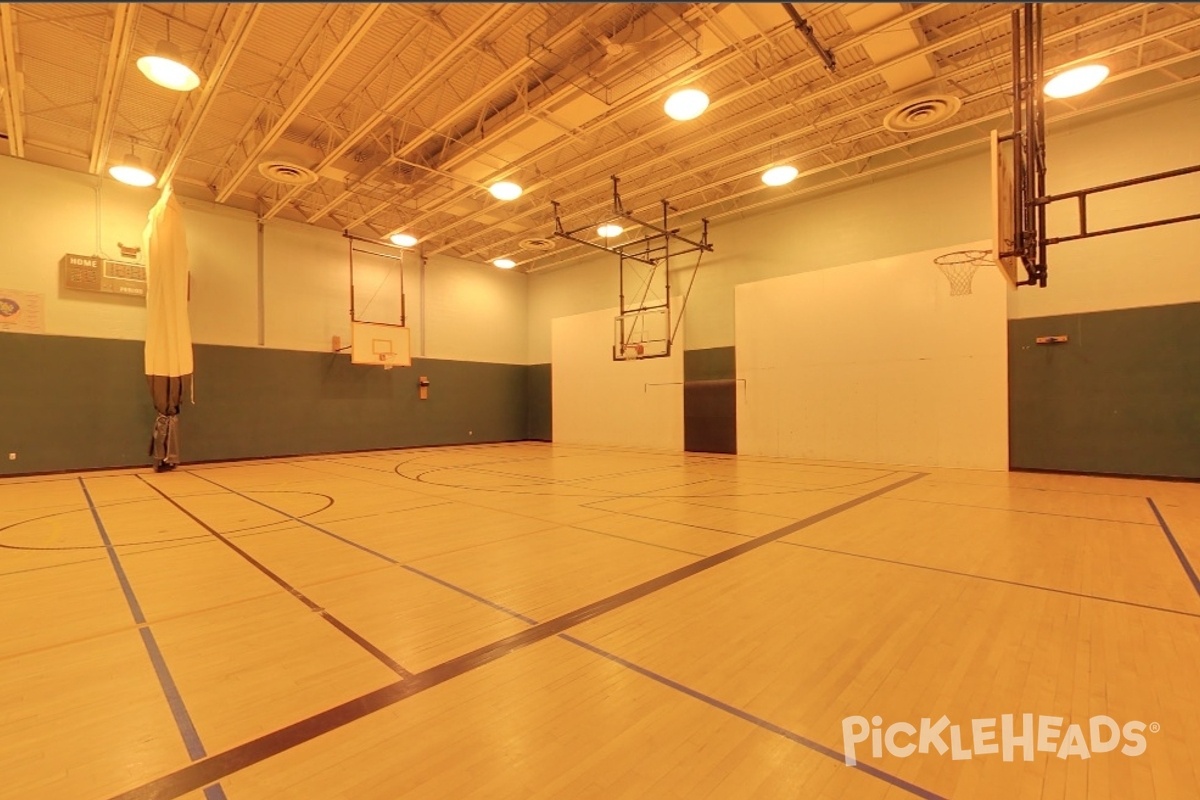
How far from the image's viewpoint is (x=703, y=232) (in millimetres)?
11641

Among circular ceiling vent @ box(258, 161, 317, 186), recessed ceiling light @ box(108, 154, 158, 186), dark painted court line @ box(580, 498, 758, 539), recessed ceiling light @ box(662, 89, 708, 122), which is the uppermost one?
circular ceiling vent @ box(258, 161, 317, 186)

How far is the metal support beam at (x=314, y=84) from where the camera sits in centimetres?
540

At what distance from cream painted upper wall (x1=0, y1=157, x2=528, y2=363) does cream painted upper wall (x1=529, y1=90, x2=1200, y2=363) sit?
570 cm

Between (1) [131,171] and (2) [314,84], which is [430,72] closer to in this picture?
(2) [314,84]

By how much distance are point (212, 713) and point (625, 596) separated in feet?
6.32

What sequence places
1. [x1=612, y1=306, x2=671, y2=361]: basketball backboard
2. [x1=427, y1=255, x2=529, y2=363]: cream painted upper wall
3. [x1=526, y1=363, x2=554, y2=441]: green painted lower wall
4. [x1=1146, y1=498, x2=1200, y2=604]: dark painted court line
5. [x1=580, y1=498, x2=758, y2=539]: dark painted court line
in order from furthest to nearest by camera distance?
[x1=526, y1=363, x2=554, y2=441]: green painted lower wall, [x1=427, y1=255, x2=529, y2=363]: cream painted upper wall, [x1=612, y1=306, x2=671, y2=361]: basketball backboard, [x1=580, y1=498, x2=758, y2=539]: dark painted court line, [x1=1146, y1=498, x2=1200, y2=604]: dark painted court line

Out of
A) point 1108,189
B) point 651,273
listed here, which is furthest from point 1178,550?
point 651,273

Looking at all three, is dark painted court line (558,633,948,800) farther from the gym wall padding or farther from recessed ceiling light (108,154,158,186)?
the gym wall padding

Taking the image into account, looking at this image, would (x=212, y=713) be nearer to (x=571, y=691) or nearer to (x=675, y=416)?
(x=571, y=691)

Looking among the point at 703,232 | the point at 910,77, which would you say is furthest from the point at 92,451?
the point at 910,77

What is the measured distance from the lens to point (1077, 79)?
→ 5.75m

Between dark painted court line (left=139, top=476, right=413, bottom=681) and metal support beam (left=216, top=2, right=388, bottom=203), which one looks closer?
dark painted court line (left=139, top=476, right=413, bottom=681)

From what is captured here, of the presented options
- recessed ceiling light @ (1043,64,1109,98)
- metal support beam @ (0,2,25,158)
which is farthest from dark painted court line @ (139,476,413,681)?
recessed ceiling light @ (1043,64,1109,98)

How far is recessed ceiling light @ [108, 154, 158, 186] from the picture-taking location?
7.45 m
